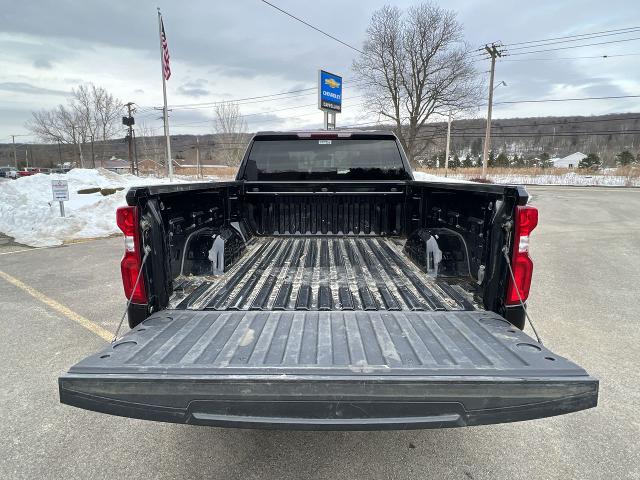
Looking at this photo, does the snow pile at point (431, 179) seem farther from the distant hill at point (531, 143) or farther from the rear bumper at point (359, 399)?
the distant hill at point (531, 143)

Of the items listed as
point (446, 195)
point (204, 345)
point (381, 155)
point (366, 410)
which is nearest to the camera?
point (366, 410)

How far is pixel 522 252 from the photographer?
7.63 ft

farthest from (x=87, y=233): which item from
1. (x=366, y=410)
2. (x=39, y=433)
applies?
(x=366, y=410)

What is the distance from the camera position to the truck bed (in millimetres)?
2744

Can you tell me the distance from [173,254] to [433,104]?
46562 mm

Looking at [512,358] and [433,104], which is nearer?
[512,358]

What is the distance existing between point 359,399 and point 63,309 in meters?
5.05

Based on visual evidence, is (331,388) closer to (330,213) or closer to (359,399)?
(359,399)

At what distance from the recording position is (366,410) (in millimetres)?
1639

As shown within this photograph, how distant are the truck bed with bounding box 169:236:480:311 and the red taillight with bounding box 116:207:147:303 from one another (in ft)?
1.13

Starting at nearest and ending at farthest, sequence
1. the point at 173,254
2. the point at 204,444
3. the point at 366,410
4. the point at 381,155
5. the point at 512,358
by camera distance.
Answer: the point at 366,410
the point at 512,358
the point at 204,444
the point at 173,254
the point at 381,155

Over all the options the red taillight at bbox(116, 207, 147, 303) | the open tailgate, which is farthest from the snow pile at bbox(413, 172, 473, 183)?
the red taillight at bbox(116, 207, 147, 303)

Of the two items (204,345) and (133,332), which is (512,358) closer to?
(204,345)

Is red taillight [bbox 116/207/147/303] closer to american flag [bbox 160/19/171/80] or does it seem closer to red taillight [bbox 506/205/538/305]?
red taillight [bbox 506/205/538/305]
